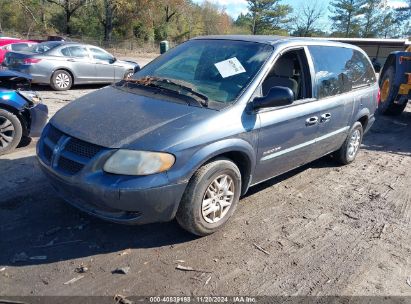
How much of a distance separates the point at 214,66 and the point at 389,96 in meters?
6.94

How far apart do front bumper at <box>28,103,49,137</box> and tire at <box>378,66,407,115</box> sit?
767cm

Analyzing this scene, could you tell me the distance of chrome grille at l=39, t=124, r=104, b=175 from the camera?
3.12m

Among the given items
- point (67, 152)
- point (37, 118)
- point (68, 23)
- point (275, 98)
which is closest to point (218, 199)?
point (275, 98)

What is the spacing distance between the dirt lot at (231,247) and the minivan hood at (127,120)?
→ 94cm

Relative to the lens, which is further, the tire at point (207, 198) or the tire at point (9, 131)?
the tire at point (9, 131)

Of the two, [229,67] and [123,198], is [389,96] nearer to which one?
[229,67]

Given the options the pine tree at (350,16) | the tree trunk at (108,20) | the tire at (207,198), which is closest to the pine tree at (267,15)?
the pine tree at (350,16)

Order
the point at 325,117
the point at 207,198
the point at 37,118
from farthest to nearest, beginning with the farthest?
the point at 37,118, the point at 325,117, the point at 207,198

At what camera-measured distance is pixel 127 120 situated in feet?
11.0

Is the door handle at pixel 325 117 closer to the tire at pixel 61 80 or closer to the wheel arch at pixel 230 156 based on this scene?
the wheel arch at pixel 230 156

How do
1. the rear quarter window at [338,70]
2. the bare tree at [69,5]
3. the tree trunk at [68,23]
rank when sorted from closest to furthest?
the rear quarter window at [338,70]
the bare tree at [69,5]
the tree trunk at [68,23]

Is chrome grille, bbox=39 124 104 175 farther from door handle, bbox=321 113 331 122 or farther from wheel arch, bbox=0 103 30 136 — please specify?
door handle, bbox=321 113 331 122

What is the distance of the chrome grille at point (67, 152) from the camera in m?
3.12

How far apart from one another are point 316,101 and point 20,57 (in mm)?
9030
